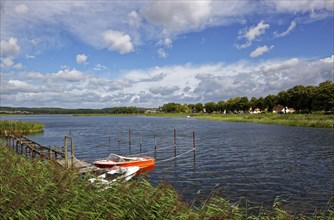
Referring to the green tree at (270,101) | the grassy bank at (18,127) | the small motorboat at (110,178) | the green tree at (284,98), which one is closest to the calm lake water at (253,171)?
the small motorboat at (110,178)

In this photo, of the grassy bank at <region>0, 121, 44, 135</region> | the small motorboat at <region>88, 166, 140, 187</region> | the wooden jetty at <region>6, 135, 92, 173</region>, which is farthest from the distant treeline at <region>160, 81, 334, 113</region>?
the small motorboat at <region>88, 166, 140, 187</region>

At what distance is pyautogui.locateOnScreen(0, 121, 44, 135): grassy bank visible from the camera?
7712cm

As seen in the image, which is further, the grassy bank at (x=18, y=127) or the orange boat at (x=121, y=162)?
the grassy bank at (x=18, y=127)

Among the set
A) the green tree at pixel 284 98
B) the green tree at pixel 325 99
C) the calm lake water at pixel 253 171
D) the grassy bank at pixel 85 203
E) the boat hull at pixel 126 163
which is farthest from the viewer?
the green tree at pixel 284 98

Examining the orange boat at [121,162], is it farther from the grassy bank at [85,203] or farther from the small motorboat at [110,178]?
the grassy bank at [85,203]

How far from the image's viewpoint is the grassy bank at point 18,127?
77.1 metres

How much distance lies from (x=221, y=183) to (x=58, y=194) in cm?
1836

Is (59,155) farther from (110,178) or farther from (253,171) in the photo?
(253,171)

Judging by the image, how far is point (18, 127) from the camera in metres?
81.5

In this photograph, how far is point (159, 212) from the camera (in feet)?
36.1

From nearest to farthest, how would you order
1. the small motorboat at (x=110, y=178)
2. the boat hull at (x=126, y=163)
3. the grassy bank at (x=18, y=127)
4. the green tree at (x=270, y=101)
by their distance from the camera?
the small motorboat at (x=110, y=178), the boat hull at (x=126, y=163), the grassy bank at (x=18, y=127), the green tree at (x=270, y=101)

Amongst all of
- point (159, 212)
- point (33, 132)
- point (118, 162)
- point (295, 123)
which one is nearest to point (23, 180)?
point (159, 212)

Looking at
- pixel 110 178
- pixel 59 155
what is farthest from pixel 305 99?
pixel 110 178

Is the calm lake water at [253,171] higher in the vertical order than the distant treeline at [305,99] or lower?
lower
